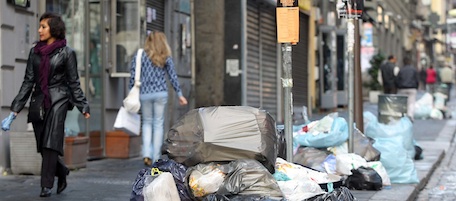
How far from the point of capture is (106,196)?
26.7 ft

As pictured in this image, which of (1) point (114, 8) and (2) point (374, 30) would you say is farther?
(2) point (374, 30)

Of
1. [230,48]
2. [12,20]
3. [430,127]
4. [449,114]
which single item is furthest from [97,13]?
[449,114]

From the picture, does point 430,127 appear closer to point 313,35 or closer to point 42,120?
point 313,35

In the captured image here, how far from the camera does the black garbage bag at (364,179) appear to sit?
28.8ft

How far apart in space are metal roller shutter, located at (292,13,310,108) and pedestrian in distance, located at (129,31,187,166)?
12798mm

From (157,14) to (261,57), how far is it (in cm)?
624

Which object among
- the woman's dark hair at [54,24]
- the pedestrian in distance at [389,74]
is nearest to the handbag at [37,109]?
the woman's dark hair at [54,24]

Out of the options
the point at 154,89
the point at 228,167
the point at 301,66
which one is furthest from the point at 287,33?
the point at 301,66

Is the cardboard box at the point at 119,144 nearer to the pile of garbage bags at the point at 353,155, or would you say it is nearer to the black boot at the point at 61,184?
the pile of garbage bags at the point at 353,155

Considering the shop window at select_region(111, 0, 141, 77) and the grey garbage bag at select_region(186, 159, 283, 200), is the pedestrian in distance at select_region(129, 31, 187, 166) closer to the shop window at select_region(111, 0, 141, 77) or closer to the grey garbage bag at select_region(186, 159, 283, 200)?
the shop window at select_region(111, 0, 141, 77)

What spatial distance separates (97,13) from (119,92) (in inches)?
47.5

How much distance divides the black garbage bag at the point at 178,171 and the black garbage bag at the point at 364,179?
109 inches

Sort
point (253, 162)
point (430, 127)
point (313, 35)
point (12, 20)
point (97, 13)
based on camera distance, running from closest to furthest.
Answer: point (253, 162)
point (12, 20)
point (97, 13)
point (430, 127)
point (313, 35)

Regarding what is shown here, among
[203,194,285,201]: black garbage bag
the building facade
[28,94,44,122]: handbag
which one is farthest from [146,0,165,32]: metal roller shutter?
[203,194,285,201]: black garbage bag
